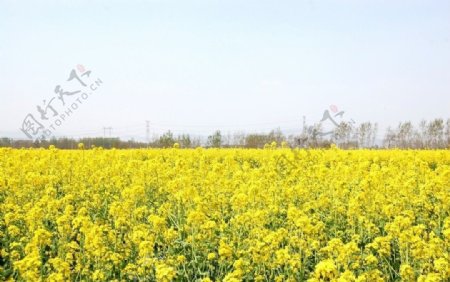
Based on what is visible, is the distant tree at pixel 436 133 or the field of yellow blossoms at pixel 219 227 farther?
the distant tree at pixel 436 133

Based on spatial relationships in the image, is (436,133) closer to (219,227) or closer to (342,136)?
(342,136)

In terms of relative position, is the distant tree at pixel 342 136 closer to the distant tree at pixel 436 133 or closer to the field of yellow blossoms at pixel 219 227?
the distant tree at pixel 436 133

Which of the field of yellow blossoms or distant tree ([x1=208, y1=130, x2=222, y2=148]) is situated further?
distant tree ([x1=208, y1=130, x2=222, y2=148])

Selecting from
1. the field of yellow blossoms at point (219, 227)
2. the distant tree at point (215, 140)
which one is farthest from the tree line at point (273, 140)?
the field of yellow blossoms at point (219, 227)

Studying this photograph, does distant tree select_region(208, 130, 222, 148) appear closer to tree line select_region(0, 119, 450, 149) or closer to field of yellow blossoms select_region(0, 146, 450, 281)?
tree line select_region(0, 119, 450, 149)

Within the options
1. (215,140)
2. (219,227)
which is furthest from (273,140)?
(219,227)

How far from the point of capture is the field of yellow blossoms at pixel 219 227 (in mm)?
4125

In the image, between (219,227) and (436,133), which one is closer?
(219,227)

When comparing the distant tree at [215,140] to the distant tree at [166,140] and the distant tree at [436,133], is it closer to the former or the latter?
the distant tree at [166,140]

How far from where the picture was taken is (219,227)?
5.52 m

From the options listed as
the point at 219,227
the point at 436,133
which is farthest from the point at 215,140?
the point at 219,227

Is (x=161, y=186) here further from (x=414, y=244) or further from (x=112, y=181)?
(x=414, y=244)

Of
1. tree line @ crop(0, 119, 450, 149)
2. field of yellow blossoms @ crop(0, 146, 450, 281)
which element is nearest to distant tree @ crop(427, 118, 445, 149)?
tree line @ crop(0, 119, 450, 149)

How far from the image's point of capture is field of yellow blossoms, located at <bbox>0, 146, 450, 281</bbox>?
4125 mm
